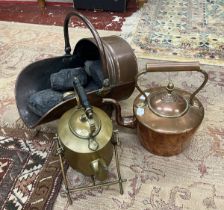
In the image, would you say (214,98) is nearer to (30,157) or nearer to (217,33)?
(217,33)

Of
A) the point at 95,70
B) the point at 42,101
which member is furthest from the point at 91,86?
the point at 42,101

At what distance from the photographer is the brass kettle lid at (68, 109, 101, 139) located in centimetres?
97

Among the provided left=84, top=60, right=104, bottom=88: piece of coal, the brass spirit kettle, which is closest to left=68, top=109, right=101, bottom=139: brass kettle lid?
the brass spirit kettle

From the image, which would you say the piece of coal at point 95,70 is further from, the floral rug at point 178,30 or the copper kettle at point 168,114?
the floral rug at point 178,30

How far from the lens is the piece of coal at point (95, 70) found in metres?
1.31

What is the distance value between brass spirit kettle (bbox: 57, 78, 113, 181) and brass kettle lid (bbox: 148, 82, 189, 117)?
8.0 inches

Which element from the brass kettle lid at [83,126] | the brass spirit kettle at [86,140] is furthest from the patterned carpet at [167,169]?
the brass kettle lid at [83,126]

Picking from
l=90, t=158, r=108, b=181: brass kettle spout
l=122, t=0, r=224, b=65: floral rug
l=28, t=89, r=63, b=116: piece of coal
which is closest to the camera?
l=90, t=158, r=108, b=181: brass kettle spout

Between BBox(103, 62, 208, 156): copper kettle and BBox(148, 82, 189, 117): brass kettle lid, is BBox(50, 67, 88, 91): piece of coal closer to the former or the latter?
BBox(103, 62, 208, 156): copper kettle

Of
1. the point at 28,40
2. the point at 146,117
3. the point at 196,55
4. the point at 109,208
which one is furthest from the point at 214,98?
the point at 28,40

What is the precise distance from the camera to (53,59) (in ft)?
4.58

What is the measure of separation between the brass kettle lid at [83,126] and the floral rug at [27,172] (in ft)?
0.94

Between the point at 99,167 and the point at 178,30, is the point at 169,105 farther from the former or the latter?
the point at 178,30

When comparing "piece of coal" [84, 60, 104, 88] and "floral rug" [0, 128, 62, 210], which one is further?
"piece of coal" [84, 60, 104, 88]
